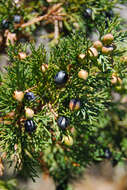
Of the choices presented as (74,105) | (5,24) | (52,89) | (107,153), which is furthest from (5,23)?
(107,153)

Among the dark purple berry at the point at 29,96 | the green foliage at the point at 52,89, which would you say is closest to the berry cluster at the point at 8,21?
the green foliage at the point at 52,89

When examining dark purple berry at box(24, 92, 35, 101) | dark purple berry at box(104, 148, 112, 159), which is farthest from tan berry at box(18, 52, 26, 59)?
dark purple berry at box(104, 148, 112, 159)

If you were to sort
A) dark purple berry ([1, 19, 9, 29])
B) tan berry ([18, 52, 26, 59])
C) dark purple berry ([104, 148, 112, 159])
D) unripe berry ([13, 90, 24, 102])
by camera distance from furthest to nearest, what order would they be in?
1. dark purple berry ([104, 148, 112, 159])
2. dark purple berry ([1, 19, 9, 29])
3. tan berry ([18, 52, 26, 59])
4. unripe berry ([13, 90, 24, 102])

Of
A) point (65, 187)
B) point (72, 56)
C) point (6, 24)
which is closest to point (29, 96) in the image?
point (72, 56)

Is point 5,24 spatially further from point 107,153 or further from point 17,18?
point 107,153

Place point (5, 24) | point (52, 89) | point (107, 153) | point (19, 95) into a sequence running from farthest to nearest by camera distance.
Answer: point (107, 153) < point (5, 24) < point (52, 89) < point (19, 95)

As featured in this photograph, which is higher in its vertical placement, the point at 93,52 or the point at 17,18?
the point at 17,18

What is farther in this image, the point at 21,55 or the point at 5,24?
the point at 5,24

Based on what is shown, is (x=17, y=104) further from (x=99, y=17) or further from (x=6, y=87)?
(x=99, y=17)

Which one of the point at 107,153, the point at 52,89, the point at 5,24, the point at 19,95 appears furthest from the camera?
the point at 107,153

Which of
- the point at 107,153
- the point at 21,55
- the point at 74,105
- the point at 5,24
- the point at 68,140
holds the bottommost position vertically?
the point at 107,153

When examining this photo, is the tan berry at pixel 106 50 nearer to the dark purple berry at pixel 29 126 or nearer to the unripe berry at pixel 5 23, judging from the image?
the dark purple berry at pixel 29 126

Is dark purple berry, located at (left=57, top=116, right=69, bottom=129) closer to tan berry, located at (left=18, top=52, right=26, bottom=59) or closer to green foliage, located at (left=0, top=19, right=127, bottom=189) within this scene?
green foliage, located at (left=0, top=19, right=127, bottom=189)
